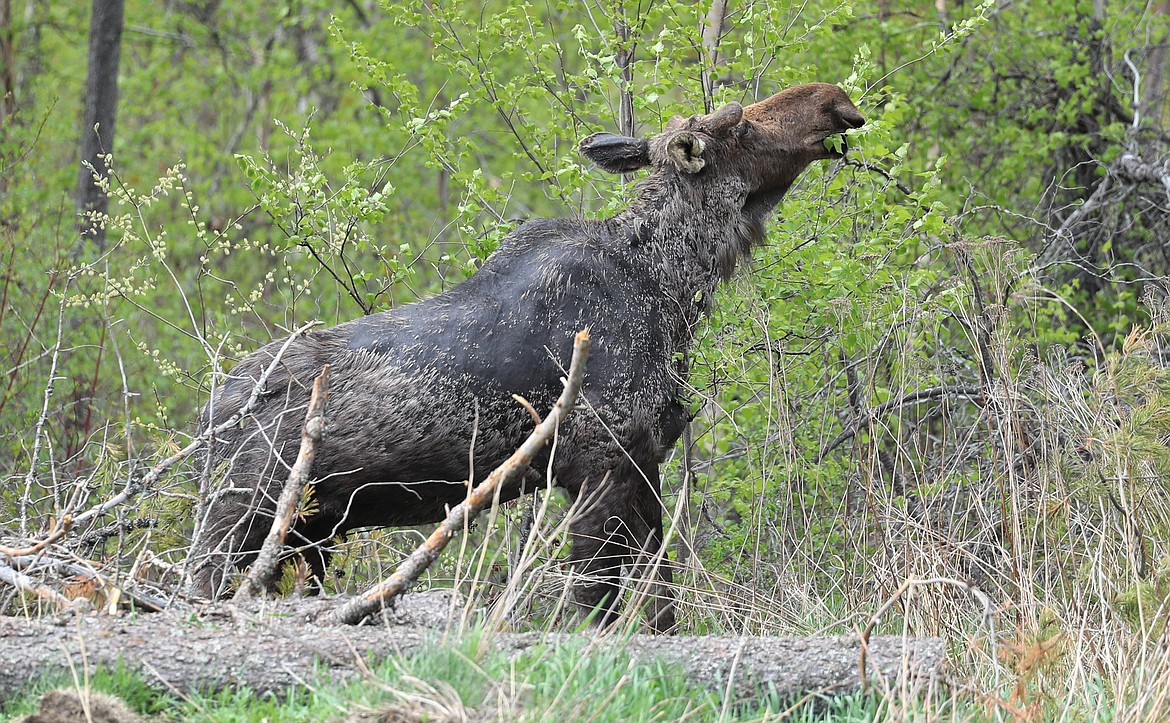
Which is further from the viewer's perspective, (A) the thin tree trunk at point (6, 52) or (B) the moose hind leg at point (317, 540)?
(A) the thin tree trunk at point (6, 52)

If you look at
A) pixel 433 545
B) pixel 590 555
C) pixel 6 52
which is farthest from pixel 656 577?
pixel 6 52

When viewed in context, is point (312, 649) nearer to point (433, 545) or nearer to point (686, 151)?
point (433, 545)

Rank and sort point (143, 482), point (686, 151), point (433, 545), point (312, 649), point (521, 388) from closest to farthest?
point (312, 649), point (433, 545), point (143, 482), point (521, 388), point (686, 151)

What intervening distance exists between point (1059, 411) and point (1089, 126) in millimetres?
4997

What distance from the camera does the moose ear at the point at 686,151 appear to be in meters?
6.39

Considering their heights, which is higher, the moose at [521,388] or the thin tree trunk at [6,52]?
the thin tree trunk at [6,52]

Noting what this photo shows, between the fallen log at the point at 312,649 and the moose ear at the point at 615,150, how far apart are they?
9.04 ft

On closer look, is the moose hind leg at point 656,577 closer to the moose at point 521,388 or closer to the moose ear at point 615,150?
the moose at point 521,388

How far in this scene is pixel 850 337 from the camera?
22.6 ft

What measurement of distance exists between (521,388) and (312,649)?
1925mm

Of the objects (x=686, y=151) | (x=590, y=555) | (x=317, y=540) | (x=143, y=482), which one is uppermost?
(x=686, y=151)

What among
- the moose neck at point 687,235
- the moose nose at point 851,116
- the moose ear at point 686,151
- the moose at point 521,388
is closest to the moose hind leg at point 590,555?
the moose at point 521,388

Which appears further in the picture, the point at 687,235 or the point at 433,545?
the point at 687,235

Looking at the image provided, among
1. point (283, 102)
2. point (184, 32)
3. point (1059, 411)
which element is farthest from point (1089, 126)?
point (184, 32)
